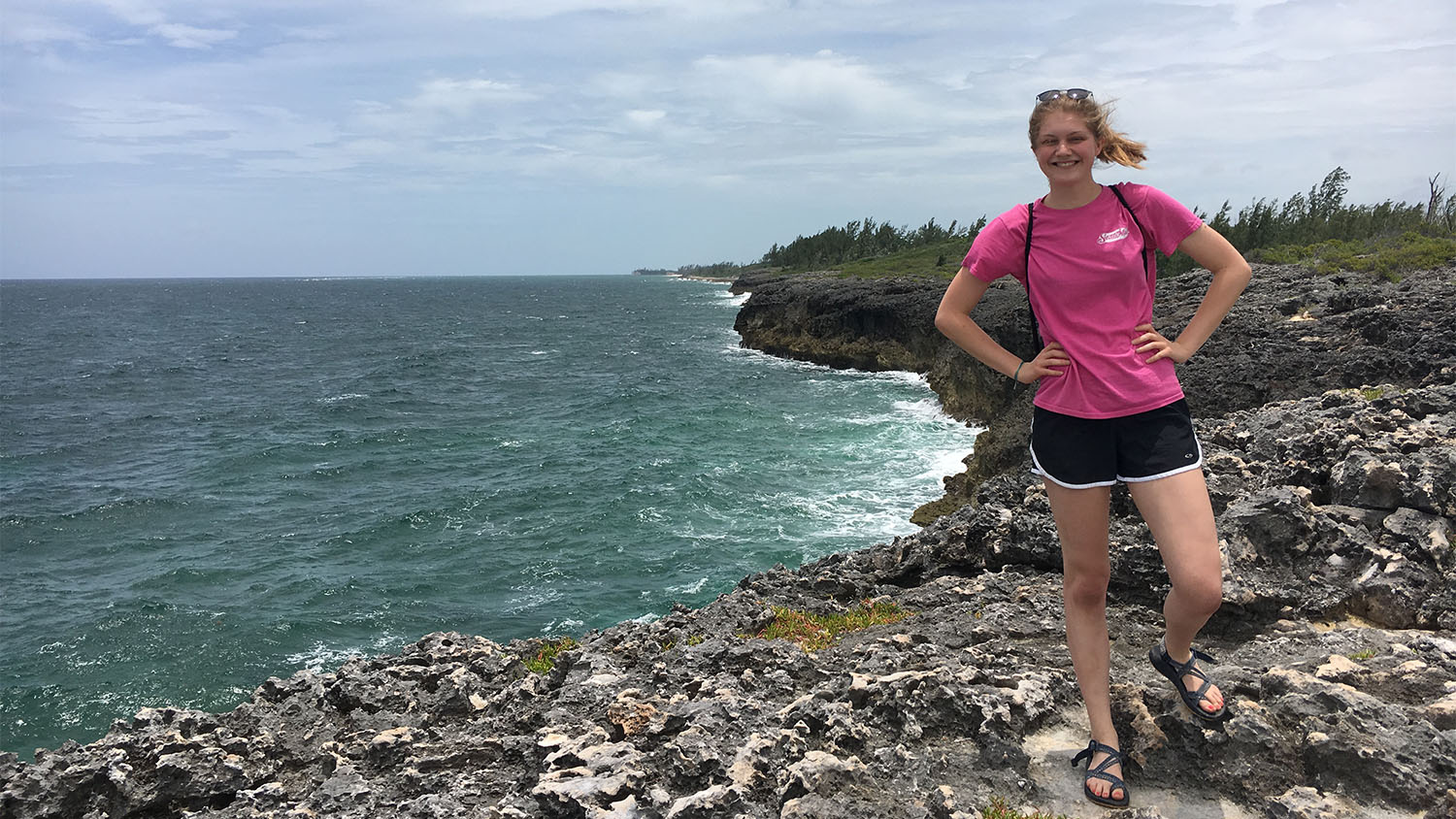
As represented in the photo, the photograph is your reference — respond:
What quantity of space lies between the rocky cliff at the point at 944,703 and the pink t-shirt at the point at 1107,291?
2.15 metres

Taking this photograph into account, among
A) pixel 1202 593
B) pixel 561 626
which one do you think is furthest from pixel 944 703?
pixel 561 626

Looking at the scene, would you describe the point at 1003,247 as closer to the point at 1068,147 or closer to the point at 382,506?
the point at 1068,147

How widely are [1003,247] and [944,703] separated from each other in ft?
10.2

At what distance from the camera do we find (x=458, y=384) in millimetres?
56469

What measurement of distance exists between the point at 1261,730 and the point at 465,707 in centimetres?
597

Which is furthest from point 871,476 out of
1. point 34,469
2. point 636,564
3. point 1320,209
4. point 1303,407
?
point 1320,209

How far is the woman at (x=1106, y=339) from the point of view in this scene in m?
4.12

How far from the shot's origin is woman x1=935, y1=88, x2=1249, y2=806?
412 cm

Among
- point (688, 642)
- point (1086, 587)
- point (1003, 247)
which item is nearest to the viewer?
point (1003, 247)

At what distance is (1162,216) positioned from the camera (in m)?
4.16

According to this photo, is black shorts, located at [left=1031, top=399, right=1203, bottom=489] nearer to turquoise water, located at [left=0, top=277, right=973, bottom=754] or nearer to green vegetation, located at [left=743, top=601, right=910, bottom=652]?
green vegetation, located at [left=743, top=601, right=910, bottom=652]

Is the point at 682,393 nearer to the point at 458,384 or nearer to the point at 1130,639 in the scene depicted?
the point at 458,384

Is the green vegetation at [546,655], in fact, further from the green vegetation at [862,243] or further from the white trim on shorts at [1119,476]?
the green vegetation at [862,243]

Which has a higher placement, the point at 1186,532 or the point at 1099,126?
the point at 1099,126
